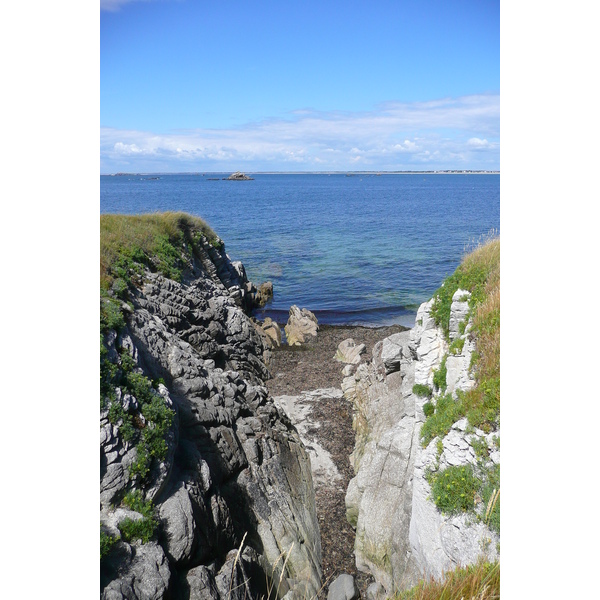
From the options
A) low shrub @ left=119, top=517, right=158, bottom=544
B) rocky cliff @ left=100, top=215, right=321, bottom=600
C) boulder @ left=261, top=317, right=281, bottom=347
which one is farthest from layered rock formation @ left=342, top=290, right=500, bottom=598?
boulder @ left=261, top=317, right=281, bottom=347

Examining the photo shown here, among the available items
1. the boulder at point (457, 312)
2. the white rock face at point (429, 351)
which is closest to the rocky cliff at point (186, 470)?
the white rock face at point (429, 351)

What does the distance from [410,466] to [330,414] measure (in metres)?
9.49

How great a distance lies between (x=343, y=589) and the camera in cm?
1342

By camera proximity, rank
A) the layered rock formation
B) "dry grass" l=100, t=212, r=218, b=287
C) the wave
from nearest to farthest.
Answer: the layered rock formation < "dry grass" l=100, t=212, r=218, b=287 < the wave

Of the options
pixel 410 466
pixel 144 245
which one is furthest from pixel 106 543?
pixel 144 245

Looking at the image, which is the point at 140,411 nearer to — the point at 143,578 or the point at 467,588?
the point at 143,578

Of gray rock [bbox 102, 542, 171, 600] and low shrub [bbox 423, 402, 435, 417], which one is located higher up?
low shrub [bbox 423, 402, 435, 417]

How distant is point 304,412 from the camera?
23.8 m

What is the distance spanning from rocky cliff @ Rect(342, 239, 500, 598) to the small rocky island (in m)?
0.05

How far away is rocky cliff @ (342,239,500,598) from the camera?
9.98 metres

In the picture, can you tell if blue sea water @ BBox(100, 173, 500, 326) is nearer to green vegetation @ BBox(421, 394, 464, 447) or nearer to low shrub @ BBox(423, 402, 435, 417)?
low shrub @ BBox(423, 402, 435, 417)

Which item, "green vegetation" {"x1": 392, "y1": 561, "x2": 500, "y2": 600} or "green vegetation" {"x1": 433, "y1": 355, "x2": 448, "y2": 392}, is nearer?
A: "green vegetation" {"x1": 392, "y1": 561, "x2": 500, "y2": 600}
